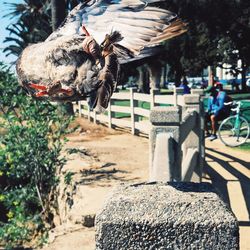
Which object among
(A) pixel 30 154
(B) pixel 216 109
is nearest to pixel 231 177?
(A) pixel 30 154

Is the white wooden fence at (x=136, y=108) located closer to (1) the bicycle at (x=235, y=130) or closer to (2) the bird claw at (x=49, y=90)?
(1) the bicycle at (x=235, y=130)

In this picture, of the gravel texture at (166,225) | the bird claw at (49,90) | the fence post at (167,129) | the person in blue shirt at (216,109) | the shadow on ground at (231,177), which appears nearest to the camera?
the gravel texture at (166,225)

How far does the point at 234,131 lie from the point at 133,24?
9.10 metres

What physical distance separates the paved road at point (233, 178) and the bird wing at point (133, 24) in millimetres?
3152

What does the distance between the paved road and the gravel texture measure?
9.62ft

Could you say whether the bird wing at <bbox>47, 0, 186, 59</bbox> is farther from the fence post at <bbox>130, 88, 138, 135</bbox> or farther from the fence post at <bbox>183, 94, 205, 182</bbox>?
the fence post at <bbox>130, 88, 138, 135</bbox>

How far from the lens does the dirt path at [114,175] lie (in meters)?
4.71

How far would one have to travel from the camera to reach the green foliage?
20.2 ft

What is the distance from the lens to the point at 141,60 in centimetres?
181

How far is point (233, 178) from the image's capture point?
687 centimetres

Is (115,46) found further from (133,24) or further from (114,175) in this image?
(114,175)

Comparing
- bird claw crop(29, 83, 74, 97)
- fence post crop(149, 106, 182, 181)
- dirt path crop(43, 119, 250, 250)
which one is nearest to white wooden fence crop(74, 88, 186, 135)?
dirt path crop(43, 119, 250, 250)

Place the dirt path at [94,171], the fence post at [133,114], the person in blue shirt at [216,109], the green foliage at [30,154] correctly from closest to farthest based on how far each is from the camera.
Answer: the dirt path at [94,171], the green foliage at [30,154], the person in blue shirt at [216,109], the fence post at [133,114]

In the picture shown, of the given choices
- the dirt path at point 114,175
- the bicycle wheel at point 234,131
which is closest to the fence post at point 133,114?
the dirt path at point 114,175
